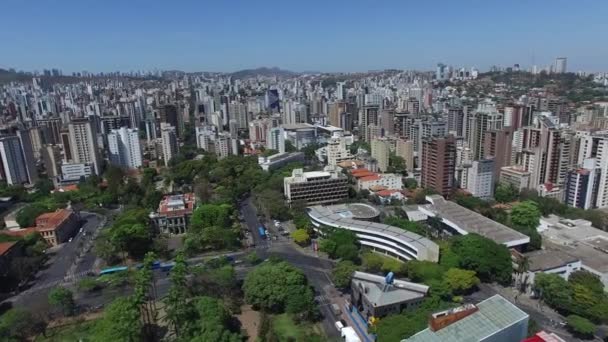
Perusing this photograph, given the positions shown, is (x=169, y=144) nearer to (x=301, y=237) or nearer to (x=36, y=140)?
(x=36, y=140)

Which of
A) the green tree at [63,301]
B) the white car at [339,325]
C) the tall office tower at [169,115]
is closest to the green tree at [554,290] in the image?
the white car at [339,325]

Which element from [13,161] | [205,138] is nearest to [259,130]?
[205,138]

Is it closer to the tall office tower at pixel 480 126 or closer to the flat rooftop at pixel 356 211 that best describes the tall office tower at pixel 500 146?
the tall office tower at pixel 480 126

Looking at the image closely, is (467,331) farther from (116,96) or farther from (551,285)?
(116,96)

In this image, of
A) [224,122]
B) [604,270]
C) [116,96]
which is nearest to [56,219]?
[604,270]

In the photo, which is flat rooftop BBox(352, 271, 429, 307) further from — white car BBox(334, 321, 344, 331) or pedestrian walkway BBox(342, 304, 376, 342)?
white car BBox(334, 321, 344, 331)

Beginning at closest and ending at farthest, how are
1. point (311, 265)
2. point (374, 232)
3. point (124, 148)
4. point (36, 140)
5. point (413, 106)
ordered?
point (311, 265)
point (374, 232)
point (124, 148)
point (36, 140)
point (413, 106)
